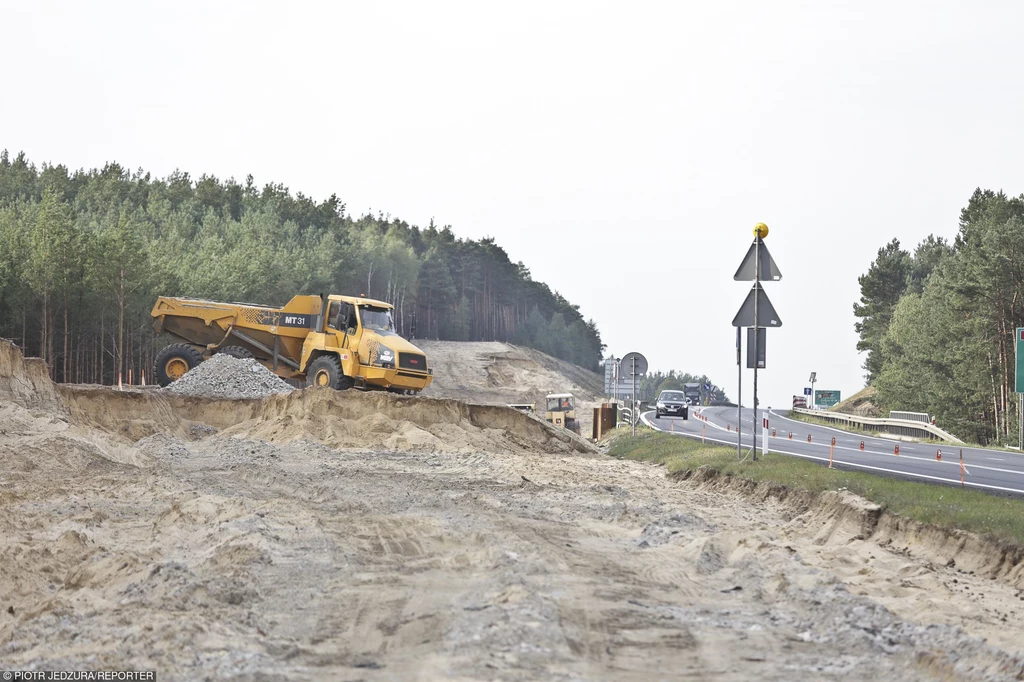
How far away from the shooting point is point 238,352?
36938 mm

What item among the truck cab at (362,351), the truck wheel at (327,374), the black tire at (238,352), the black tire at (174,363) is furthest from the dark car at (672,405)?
the truck wheel at (327,374)

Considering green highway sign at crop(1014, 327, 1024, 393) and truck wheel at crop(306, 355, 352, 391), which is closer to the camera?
truck wheel at crop(306, 355, 352, 391)

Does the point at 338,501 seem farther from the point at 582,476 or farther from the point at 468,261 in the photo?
the point at 468,261

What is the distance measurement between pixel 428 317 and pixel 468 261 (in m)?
17.6

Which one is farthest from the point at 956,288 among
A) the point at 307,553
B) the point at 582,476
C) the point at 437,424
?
the point at 307,553

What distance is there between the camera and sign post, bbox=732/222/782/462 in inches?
802

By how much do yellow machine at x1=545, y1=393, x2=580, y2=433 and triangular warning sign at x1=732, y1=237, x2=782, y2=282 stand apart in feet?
111

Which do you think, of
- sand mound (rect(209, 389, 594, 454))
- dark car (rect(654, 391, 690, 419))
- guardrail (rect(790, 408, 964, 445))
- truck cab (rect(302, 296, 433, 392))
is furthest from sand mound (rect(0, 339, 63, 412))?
dark car (rect(654, 391, 690, 419))

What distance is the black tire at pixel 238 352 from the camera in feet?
121

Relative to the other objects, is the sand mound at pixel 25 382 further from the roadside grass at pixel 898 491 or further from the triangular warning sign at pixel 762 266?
the triangular warning sign at pixel 762 266

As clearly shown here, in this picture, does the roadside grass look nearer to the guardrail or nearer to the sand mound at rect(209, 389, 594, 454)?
the sand mound at rect(209, 389, 594, 454)

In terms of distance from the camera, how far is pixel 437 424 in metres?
32.1

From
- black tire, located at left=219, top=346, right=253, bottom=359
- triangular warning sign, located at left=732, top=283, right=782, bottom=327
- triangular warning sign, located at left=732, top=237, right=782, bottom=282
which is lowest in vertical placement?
black tire, located at left=219, top=346, right=253, bottom=359

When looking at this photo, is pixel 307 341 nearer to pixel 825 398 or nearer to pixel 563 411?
pixel 563 411
